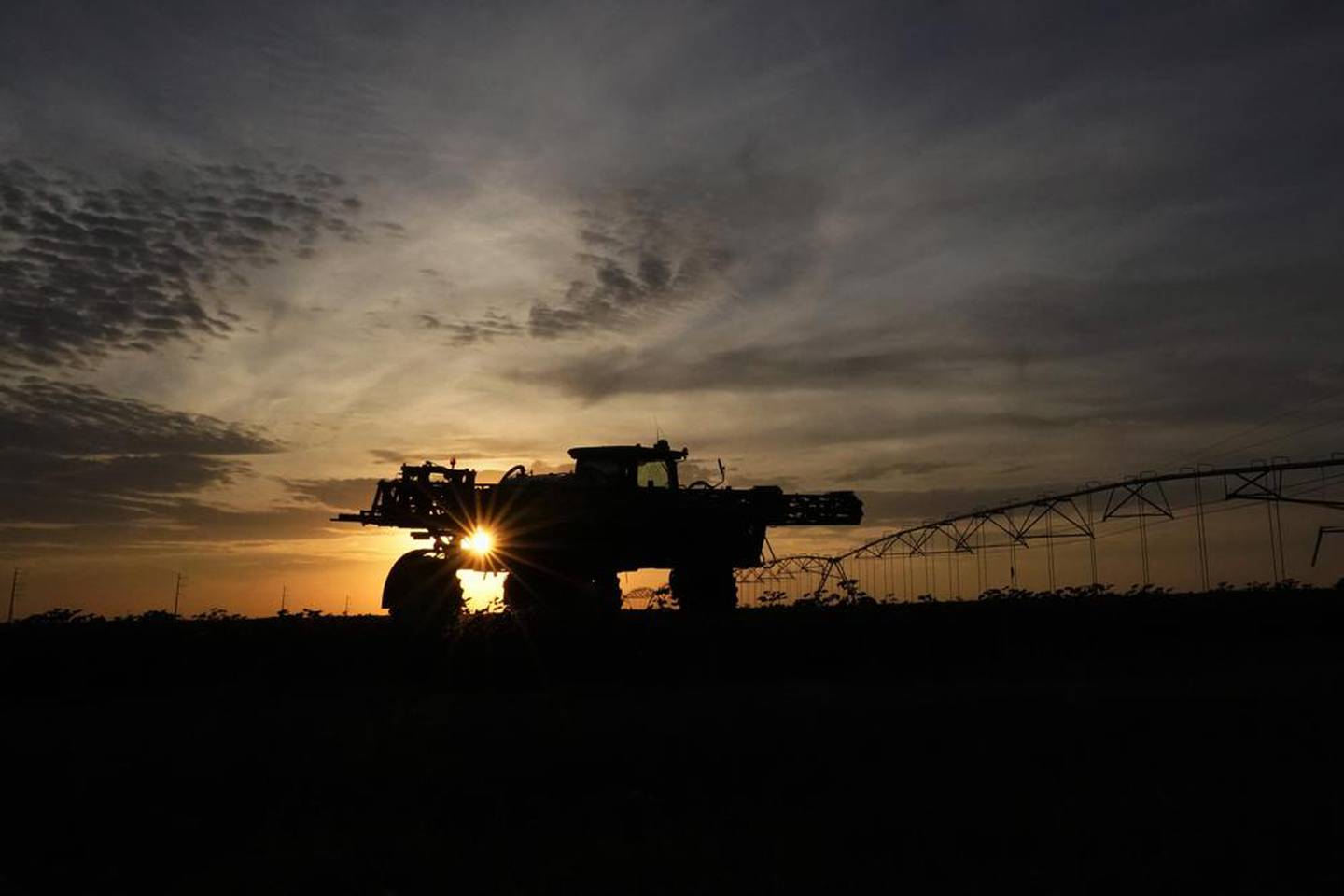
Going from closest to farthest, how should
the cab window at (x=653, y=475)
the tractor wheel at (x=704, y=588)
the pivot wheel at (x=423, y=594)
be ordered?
the pivot wheel at (x=423, y=594), the cab window at (x=653, y=475), the tractor wheel at (x=704, y=588)

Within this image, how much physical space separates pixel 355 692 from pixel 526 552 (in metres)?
5.31

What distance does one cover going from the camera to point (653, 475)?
25984 millimetres

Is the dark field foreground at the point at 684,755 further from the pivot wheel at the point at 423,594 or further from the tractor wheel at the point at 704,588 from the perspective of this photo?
the tractor wheel at the point at 704,588

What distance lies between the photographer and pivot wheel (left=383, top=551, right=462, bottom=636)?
22.5 meters

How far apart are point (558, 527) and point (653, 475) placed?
2.98 metres

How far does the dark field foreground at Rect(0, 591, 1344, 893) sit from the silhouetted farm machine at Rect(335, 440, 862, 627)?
5.35ft

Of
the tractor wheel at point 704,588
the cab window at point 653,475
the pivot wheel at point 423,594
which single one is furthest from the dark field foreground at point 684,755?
the cab window at point 653,475

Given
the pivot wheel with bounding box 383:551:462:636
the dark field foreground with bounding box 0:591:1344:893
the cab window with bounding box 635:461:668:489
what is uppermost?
the cab window with bounding box 635:461:668:489

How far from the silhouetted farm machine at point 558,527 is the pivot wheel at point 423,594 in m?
0.02

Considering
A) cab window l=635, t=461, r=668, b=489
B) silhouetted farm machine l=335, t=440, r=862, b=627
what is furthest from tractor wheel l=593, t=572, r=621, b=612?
cab window l=635, t=461, r=668, b=489

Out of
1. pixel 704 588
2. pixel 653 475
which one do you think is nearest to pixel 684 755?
pixel 653 475

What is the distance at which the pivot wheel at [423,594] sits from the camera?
22.5 metres

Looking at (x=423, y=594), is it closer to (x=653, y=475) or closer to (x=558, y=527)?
(x=558, y=527)

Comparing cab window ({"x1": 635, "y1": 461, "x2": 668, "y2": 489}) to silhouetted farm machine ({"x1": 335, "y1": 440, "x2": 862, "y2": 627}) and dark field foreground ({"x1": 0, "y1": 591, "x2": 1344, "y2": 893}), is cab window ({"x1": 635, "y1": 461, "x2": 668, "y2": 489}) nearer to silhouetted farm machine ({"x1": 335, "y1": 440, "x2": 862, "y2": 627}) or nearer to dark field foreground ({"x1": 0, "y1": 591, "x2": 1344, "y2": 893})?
silhouetted farm machine ({"x1": 335, "y1": 440, "x2": 862, "y2": 627})
